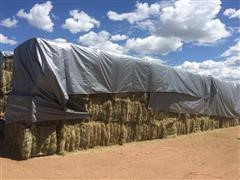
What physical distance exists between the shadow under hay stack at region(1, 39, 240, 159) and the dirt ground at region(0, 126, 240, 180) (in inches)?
18.0

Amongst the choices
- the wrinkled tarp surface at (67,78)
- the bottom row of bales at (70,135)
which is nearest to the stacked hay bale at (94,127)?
the bottom row of bales at (70,135)

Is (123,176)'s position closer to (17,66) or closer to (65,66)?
(65,66)

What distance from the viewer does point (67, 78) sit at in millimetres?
10555

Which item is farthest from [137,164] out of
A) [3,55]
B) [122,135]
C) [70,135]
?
[3,55]

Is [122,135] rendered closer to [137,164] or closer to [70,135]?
[70,135]

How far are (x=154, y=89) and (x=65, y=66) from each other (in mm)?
4606

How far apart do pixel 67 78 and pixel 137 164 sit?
3136mm

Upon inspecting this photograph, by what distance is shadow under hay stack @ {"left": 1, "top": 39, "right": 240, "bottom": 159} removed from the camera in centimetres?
980

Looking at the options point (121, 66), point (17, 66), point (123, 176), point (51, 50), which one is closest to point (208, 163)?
point (123, 176)

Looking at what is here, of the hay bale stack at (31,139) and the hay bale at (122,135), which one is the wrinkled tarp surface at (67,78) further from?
the hay bale at (122,135)

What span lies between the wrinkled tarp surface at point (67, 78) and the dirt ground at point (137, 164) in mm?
1284

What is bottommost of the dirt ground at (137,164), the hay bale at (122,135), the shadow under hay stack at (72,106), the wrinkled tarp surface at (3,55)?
the dirt ground at (137,164)

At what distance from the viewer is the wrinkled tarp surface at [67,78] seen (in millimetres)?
9961

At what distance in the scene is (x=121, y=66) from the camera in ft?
41.4
